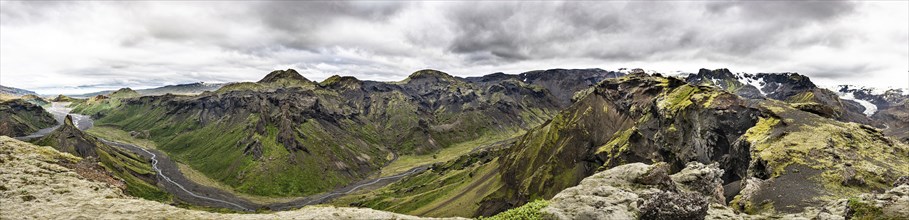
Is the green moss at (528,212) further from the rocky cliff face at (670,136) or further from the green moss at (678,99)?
the green moss at (678,99)

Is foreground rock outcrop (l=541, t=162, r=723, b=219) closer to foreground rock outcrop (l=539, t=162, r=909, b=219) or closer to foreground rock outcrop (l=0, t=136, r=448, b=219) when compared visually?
foreground rock outcrop (l=539, t=162, r=909, b=219)

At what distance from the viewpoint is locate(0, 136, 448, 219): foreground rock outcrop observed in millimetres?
21922

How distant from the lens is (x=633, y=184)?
3042cm

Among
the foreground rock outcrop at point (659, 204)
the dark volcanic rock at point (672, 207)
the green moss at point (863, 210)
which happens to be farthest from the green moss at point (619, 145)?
the dark volcanic rock at point (672, 207)

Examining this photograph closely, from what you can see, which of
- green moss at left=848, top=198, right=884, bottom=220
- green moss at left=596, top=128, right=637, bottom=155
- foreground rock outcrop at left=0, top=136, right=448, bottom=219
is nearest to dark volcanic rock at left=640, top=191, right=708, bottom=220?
green moss at left=848, top=198, right=884, bottom=220

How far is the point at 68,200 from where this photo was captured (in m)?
23.2

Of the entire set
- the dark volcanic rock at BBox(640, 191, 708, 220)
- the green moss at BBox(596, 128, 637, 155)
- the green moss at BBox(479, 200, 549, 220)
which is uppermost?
the dark volcanic rock at BBox(640, 191, 708, 220)

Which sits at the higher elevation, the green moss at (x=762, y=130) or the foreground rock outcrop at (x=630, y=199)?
the green moss at (x=762, y=130)

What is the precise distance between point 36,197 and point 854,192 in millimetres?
71281

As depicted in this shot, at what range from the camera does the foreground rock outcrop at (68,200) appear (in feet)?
71.9

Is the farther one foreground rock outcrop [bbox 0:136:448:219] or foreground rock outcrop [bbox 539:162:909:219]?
foreground rock outcrop [bbox 539:162:909:219]

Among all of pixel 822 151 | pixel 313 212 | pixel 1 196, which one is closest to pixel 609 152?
pixel 822 151

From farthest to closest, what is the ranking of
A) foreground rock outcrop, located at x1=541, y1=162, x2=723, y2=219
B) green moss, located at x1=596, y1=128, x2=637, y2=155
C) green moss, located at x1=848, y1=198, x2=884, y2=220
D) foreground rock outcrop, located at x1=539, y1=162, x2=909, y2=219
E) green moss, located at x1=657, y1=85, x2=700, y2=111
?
green moss, located at x1=596, y1=128, x2=637, y2=155
green moss, located at x1=657, y1=85, x2=700, y2=111
foreground rock outcrop, located at x1=541, y1=162, x2=723, y2=219
foreground rock outcrop, located at x1=539, y1=162, x2=909, y2=219
green moss, located at x1=848, y1=198, x2=884, y2=220

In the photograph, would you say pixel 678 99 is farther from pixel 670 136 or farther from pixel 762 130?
pixel 762 130
